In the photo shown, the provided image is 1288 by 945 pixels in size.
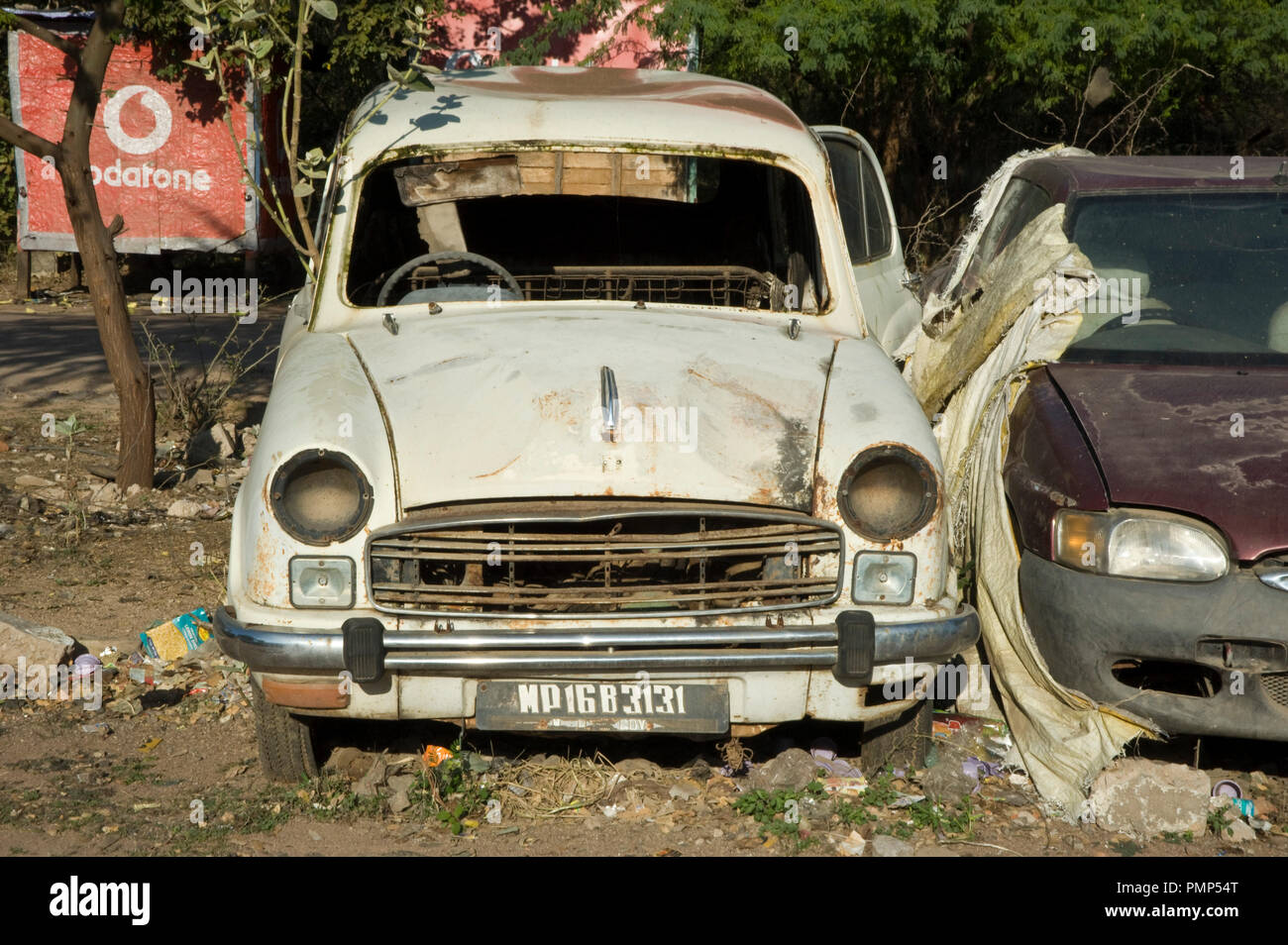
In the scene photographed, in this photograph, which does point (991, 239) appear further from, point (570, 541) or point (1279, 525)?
point (570, 541)

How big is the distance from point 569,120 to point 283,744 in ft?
7.19

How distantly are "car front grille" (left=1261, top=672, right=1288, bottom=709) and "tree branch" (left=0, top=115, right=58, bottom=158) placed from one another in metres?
4.94

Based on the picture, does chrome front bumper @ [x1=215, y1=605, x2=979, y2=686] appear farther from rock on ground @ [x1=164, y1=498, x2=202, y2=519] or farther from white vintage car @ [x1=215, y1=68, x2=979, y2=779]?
rock on ground @ [x1=164, y1=498, x2=202, y2=519]

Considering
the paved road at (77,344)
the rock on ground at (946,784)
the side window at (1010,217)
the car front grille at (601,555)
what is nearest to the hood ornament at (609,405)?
the car front grille at (601,555)

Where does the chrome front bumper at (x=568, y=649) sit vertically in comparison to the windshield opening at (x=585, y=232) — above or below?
below

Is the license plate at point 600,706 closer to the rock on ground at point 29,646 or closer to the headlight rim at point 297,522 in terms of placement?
the headlight rim at point 297,522

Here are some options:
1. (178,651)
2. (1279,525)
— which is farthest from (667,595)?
(178,651)

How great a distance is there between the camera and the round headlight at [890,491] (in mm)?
3227

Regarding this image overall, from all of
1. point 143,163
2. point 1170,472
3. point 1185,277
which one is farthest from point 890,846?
point 143,163

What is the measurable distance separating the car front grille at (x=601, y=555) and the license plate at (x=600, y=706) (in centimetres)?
19

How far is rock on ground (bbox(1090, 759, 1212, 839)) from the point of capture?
11.4 ft

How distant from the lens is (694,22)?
31.3 ft

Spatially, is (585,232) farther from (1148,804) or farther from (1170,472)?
(1148,804)
